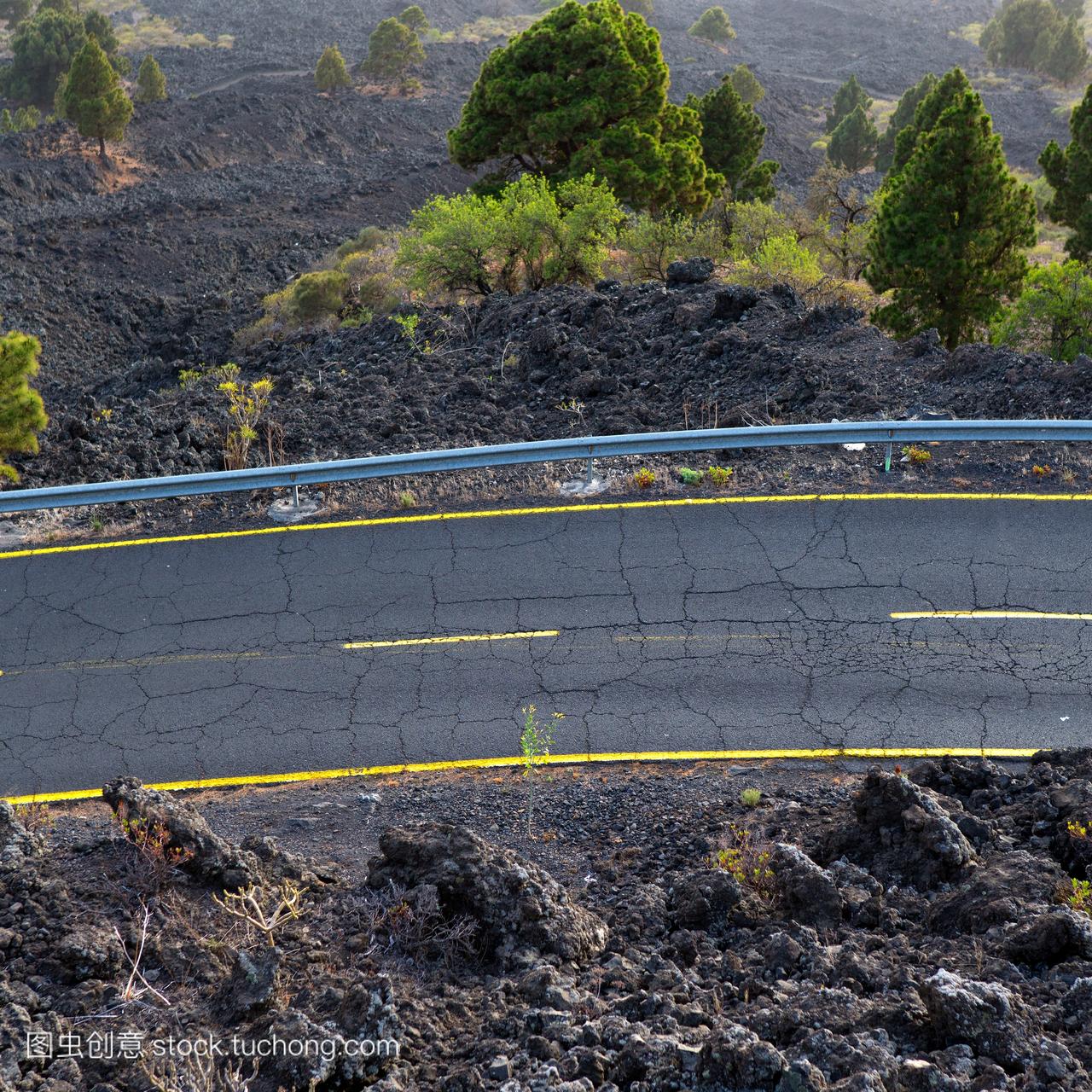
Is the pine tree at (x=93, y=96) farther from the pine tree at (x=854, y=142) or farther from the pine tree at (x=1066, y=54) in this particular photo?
the pine tree at (x=1066, y=54)

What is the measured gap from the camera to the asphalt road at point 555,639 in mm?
10234

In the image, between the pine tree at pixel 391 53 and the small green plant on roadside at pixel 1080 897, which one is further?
the pine tree at pixel 391 53

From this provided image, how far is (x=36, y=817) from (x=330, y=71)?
53227 millimetres

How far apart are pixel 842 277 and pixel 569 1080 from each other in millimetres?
22900

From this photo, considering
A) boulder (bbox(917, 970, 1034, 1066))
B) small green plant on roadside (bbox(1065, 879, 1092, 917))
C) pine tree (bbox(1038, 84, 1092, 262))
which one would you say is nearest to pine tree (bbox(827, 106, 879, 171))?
pine tree (bbox(1038, 84, 1092, 262))

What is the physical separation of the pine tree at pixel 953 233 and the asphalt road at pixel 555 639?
7.41 m

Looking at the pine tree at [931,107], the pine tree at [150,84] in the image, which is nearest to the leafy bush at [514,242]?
the pine tree at [931,107]

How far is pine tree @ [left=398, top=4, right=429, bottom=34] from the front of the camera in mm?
67375

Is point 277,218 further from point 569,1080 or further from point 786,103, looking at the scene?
point 569,1080

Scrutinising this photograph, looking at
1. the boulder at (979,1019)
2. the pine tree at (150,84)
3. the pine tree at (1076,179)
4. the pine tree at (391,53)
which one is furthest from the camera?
the pine tree at (391,53)

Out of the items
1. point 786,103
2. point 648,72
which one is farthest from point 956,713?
point 786,103

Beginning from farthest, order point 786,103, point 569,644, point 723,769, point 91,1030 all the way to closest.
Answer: point 786,103
point 569,644
point 723,769
point 91,1030

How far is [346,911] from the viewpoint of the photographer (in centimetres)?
740

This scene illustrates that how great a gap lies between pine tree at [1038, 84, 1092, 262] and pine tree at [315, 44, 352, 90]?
40976mm
